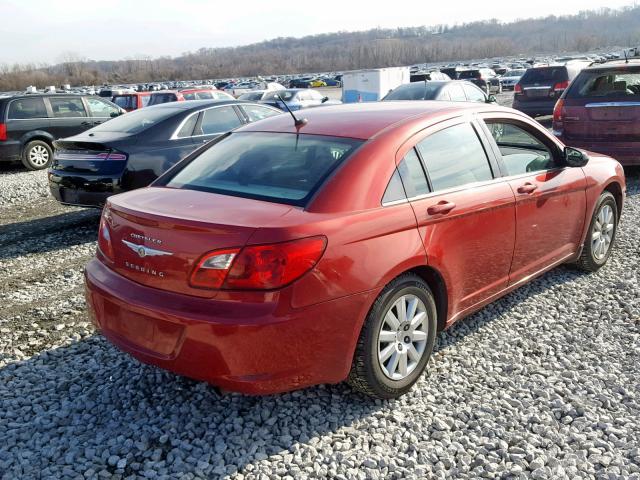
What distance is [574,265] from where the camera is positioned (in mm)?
5270

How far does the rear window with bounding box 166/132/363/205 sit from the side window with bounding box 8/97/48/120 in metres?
10.2

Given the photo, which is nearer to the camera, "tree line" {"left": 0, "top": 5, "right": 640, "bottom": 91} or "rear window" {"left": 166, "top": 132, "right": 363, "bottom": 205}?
"rear window" {"left": 166, "top": 132, "right": 363, "bottom": 205}

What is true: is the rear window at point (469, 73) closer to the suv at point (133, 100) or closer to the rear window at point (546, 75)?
the rear window at point (546, 75)

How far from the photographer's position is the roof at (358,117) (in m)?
3.55

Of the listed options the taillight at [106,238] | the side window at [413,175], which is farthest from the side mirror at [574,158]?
the taillight at [106,238]

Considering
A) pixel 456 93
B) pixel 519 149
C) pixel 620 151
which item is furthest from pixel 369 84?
pixel 519 149

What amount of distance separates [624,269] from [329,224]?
364cm

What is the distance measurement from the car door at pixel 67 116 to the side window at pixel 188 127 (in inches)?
262

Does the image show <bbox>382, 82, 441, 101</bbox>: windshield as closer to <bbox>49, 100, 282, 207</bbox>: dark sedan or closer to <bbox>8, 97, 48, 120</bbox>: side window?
<bbox>49, 100, 282, 207</bbox>: dark sedan

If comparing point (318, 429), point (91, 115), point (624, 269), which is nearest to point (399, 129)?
point (318, 429)

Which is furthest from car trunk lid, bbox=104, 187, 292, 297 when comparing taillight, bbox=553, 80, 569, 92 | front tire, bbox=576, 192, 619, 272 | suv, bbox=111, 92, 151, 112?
suv, bbox=111, 92, 151, 112

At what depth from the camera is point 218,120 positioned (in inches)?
312

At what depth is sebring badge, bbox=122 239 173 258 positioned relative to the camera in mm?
2896

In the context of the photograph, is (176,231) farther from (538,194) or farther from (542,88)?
(542,88)
